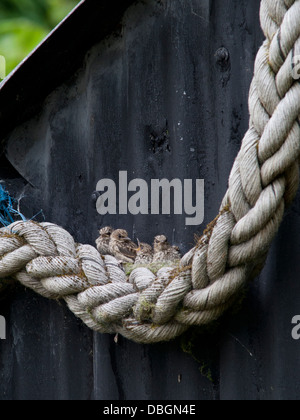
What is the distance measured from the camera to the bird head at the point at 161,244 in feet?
4.77

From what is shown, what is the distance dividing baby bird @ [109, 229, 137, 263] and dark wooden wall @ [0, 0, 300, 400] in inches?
1.8

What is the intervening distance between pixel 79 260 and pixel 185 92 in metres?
0.44

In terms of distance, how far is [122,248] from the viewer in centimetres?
150

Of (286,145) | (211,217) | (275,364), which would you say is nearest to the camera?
(286,145)

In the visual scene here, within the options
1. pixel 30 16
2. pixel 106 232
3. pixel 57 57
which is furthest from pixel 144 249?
pixel 30 16

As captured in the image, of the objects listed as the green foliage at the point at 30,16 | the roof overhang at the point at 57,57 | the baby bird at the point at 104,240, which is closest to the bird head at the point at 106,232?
the baby bird at the point at 104,240

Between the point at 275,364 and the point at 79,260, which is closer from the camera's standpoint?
the point at 275,364

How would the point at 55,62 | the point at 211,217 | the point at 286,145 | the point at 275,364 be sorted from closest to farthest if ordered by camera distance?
the point at 286,145 → the point at 275,364 → the point at 211,217 → the point at 55,62

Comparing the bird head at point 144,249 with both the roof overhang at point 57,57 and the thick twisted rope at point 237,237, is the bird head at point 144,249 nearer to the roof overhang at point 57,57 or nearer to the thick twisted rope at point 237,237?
the thick twisted rope at point 237,237

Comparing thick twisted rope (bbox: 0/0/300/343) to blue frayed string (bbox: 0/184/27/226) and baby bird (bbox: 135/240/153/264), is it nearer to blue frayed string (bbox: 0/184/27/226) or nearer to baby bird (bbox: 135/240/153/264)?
baby bird (bbox: 135/240/153/264)

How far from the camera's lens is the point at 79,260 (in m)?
1.45
